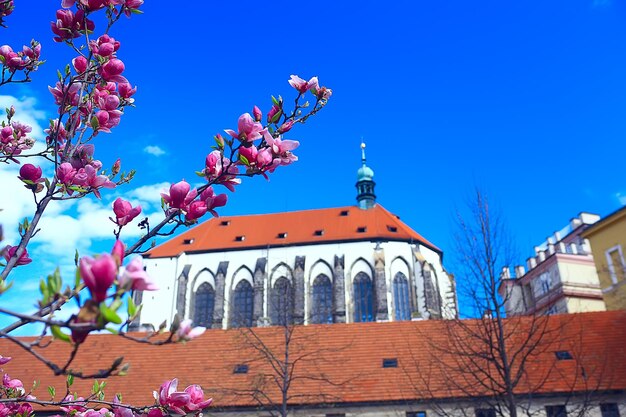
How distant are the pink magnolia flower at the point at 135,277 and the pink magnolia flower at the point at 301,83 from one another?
4.71ft

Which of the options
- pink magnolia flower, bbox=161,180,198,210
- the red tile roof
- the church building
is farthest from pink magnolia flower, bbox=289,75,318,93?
the church building

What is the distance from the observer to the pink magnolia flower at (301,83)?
2.63 m

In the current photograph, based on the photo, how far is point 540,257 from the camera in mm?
45656

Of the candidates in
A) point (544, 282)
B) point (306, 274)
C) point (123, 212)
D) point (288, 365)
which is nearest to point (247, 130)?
point (123, 212)

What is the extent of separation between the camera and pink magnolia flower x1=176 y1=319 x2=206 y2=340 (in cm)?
167

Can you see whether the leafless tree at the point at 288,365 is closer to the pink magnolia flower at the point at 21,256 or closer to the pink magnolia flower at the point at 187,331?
the pink magnolia flower at the point at 21,256

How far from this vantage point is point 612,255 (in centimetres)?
2391

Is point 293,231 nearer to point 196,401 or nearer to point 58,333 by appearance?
point 196,401

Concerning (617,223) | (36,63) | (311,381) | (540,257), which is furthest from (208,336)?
Answer: (540,257)

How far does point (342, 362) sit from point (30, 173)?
58.5 ft

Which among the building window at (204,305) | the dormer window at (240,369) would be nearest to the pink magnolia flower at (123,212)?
the dormer window at (240,369)

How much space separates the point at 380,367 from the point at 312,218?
77.4 feet

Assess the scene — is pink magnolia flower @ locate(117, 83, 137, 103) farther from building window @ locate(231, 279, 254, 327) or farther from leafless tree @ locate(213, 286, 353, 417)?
building window @ locate(231, 279, 254, 327)

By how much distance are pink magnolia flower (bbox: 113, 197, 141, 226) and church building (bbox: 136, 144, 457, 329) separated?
31.5 meters
